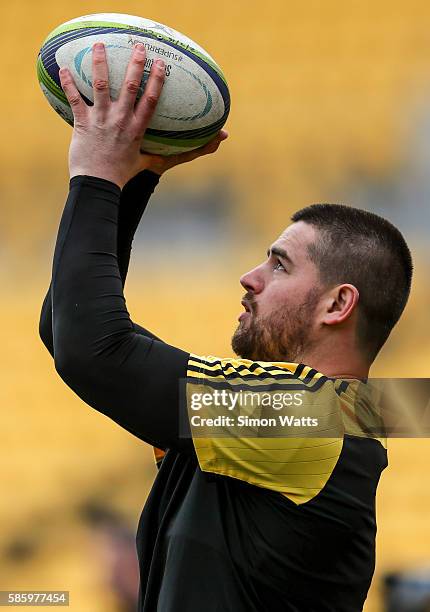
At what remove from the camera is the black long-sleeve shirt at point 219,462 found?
1742mm

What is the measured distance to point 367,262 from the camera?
2121 mm

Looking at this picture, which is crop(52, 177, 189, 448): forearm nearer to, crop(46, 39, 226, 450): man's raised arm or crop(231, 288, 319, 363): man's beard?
crop(46, 39, 226, 450): man's raised arm

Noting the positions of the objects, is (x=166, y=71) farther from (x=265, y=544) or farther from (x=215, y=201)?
(x=215, y=201)

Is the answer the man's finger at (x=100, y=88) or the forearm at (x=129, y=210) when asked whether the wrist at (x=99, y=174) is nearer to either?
the man's finger at (x=100, y=88)

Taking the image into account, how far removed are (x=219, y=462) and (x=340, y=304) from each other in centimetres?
50

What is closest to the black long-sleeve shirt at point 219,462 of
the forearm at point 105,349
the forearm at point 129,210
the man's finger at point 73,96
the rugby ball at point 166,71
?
the forearm at point 105,349

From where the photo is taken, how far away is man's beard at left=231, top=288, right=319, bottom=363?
207 centimetres

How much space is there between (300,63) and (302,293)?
5.26 meters

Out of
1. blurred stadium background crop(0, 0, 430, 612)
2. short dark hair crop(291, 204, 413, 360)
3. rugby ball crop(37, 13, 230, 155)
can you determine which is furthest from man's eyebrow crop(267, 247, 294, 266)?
blurred stadium background crop(0, 0, 430, 612)

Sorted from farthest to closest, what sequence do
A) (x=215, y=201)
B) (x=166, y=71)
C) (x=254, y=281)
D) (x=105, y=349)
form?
1. (x=215, y=201)
2. (x=254, y=281)
3. (x=166, y=71)
4. (x=105, y=349)

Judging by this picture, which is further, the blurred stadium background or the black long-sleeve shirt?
the blurred stadium background

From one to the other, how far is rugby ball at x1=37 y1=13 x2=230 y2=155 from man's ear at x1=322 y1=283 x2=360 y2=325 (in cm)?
47

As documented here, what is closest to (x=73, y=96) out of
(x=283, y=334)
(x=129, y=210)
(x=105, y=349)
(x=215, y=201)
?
(x=129, y=210)

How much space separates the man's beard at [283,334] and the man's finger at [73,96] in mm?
586
